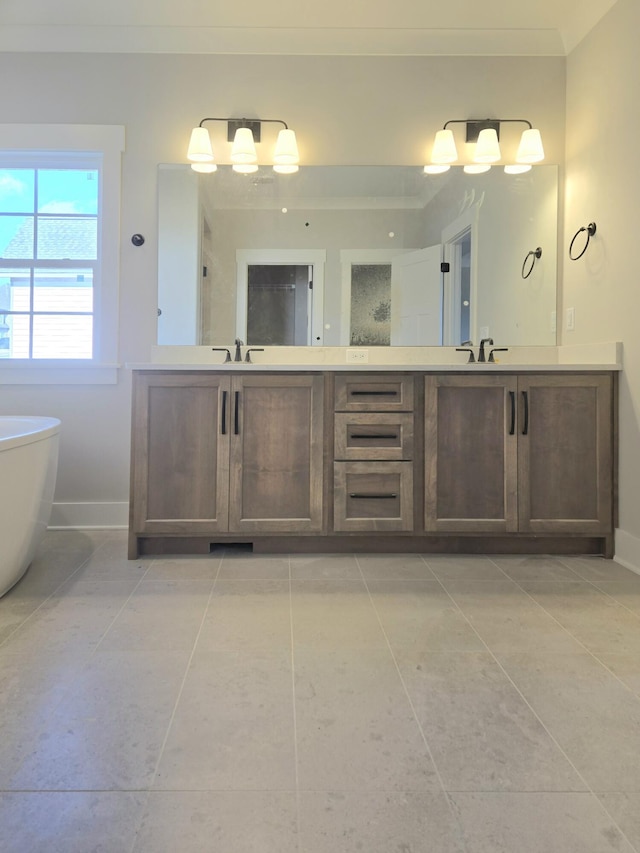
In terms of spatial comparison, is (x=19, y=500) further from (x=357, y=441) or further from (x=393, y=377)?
(x=393, y=377)

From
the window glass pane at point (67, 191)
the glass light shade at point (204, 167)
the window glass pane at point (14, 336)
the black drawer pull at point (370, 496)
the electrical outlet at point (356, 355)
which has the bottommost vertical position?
the black drawer pull at point (370, 496)

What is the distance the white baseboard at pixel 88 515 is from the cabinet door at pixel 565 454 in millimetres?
2022

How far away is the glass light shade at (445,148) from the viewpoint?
2.90m

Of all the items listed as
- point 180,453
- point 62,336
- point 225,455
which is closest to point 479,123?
point 225,455

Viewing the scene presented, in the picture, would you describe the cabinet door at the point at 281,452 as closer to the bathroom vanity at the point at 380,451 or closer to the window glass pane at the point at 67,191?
the bathroom vanity at the point at 380,451

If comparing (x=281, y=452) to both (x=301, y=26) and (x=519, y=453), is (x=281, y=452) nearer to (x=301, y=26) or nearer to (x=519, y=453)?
(x=519, y=453)

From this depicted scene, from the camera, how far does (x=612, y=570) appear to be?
93.2 inches

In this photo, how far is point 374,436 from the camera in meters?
2.50

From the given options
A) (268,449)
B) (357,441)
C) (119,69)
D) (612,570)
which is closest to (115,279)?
(119,69)

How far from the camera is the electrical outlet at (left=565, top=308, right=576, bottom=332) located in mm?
2871

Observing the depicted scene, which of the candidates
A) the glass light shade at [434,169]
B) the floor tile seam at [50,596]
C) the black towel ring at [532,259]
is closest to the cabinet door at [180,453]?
the floor tile seam at [50,596]

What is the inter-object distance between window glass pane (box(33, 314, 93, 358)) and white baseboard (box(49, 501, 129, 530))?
2.62 ft

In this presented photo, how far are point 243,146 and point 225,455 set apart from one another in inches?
63.0

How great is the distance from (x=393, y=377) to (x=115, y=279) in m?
1.57
